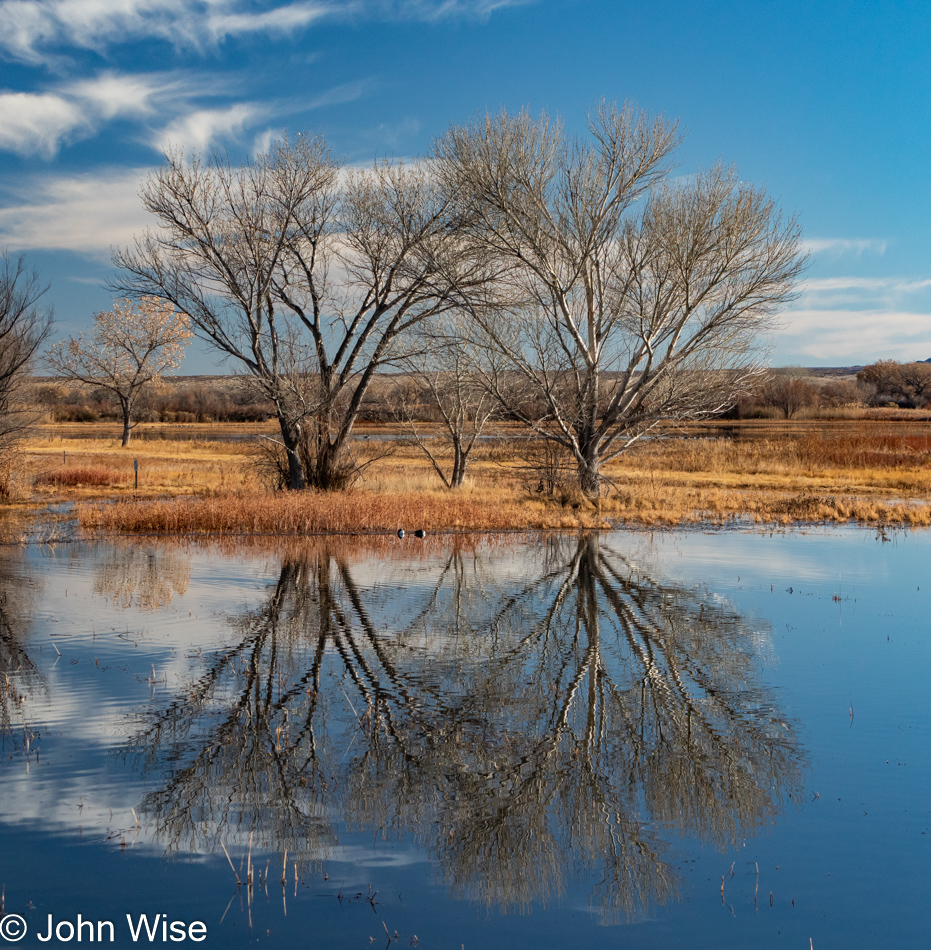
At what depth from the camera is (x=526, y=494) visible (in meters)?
27.6

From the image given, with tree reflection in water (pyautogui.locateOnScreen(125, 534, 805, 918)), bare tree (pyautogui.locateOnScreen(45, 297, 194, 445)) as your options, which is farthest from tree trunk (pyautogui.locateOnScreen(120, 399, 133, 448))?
tree reflection in water (pyautogui.locateOnScreen(125, 534, 805, 918))

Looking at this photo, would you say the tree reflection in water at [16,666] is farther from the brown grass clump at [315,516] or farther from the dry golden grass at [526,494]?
the dry golden grass at [526,494]

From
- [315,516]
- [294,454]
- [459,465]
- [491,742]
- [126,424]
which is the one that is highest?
[126,424]

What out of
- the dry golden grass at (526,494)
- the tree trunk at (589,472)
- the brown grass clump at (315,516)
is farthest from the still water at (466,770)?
the tree trunk at (589,472)

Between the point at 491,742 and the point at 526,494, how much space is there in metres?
20.2

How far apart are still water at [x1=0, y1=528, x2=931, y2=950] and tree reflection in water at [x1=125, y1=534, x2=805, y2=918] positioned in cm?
3

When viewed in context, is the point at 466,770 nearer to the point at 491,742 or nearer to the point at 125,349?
the point at 491,742

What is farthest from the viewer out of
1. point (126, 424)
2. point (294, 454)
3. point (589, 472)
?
point (126, 424)

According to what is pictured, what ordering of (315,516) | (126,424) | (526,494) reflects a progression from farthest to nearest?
(126,424), (526,494), (315,516)

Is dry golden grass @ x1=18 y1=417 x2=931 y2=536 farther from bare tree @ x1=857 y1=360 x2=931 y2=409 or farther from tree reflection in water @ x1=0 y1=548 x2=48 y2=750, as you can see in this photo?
bare tree @ x1=857 y1=360 x2=931 y2=409

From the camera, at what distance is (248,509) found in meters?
21.3

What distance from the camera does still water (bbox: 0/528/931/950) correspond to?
16.9 feet

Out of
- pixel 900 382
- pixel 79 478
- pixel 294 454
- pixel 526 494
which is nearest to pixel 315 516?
pixel 294 454

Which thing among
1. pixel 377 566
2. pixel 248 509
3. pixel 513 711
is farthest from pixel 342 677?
pixel 248 509
